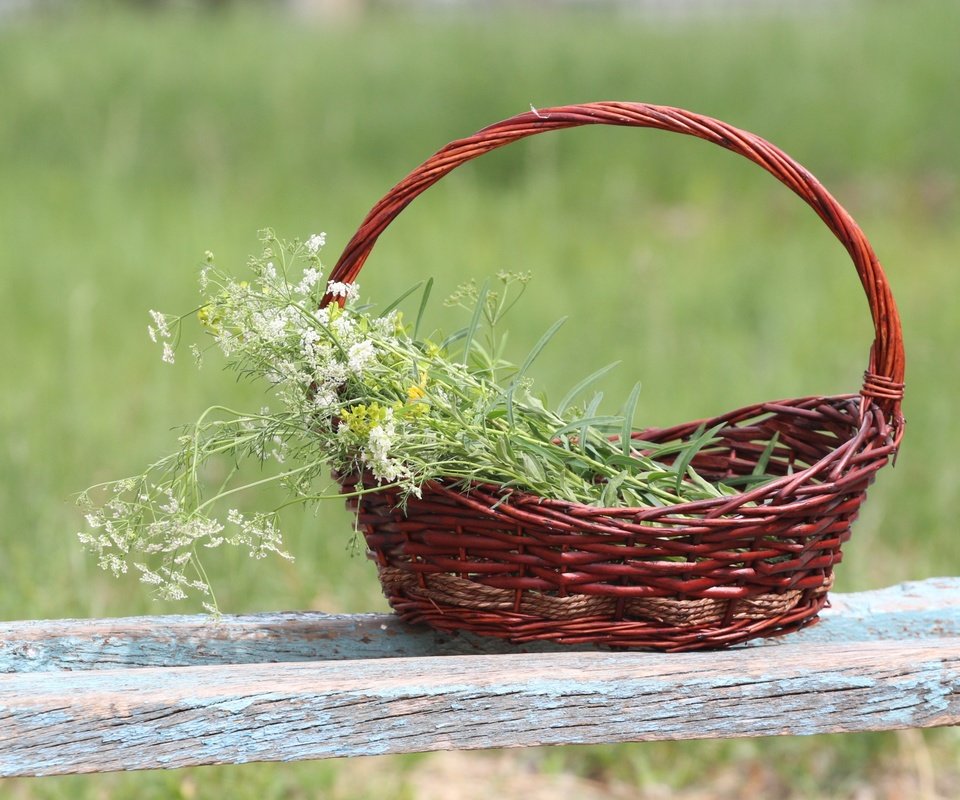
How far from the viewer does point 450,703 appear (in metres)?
1.16

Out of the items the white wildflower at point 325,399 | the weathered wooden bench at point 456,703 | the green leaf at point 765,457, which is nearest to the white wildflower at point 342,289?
the white wildflower at point 325,399

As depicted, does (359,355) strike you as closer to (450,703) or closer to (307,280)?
(307,280)

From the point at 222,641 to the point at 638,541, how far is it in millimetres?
558

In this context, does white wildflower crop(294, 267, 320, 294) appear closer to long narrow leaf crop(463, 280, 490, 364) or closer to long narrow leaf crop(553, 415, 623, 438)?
long narrow leaf crop(463, 280, 490, 364)

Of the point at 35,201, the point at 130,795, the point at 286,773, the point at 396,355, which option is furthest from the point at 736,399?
the point at 35,201

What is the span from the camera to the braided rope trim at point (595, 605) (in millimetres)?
1313

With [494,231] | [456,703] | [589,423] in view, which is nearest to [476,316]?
[589,423]

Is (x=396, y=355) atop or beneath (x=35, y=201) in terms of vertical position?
beneath

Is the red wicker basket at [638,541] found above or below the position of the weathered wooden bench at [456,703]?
above

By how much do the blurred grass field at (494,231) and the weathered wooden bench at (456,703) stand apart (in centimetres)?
93

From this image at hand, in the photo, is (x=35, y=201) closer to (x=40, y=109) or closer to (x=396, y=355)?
(x=40, y=109)

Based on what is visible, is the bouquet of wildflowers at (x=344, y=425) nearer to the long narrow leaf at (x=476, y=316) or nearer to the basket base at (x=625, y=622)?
the long narrow leaf at (x=476, y=316)

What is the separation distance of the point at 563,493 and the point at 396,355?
249 millimetres

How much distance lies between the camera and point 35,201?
532 centimetres
